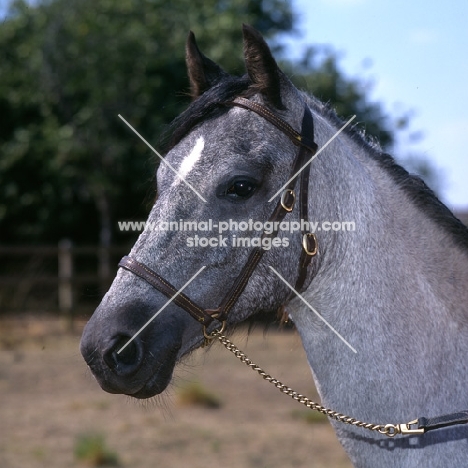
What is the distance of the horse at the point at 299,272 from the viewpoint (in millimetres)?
2607

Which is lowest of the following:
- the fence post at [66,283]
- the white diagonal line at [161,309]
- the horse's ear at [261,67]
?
the white diagonal line at [161,309]

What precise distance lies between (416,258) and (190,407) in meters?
6.47

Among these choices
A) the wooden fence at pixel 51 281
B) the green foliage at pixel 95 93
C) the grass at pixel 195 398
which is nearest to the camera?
the grass at pixel 195 398

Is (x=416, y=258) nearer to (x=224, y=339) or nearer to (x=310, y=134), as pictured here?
(x=310, y=134)

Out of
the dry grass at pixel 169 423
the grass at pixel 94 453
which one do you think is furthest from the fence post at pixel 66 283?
the grass at pixel 94 453

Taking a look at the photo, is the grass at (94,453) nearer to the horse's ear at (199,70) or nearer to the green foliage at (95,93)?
the horse's ear at (199,70)

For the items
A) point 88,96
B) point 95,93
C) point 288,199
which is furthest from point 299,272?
point 88,96

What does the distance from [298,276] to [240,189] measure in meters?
0.43

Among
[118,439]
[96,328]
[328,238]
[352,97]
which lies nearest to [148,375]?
[96,328]

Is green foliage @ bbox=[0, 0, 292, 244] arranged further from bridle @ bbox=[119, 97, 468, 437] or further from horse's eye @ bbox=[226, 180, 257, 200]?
horse's eye @ bbox=[226, 180, 257, 200]

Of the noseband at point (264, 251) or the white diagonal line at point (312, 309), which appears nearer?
the noseband at point (264, 251)

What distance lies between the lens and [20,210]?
19094mm

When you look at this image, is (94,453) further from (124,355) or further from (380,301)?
(380,301)

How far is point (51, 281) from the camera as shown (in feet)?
49.4
